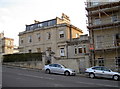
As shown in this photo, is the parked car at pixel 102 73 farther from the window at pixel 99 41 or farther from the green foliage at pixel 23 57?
the green foliage at pixel 23 57

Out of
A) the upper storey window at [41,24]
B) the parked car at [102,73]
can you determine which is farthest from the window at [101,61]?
the upper storey window at [41,24]

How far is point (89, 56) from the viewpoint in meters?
28.0

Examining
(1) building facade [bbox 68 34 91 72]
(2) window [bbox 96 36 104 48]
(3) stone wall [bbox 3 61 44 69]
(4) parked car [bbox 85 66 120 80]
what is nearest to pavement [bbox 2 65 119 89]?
(4) parked car [bbox 85 66 120 80]

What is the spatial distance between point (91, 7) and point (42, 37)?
43.5ft

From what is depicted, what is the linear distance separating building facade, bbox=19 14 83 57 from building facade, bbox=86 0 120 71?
21.1ft

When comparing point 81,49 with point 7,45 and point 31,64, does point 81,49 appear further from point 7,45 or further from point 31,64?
point 7,45

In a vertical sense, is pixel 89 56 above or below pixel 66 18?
below

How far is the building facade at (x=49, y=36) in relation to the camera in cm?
3400

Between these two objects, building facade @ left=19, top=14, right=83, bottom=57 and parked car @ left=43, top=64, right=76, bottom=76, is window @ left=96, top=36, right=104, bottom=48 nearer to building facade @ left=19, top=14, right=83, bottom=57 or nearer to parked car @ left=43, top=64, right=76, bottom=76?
building facade @ left=19, top=14, right=83, bottom=57

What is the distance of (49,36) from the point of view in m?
36.1

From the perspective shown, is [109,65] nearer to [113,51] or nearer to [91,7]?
[113,51]

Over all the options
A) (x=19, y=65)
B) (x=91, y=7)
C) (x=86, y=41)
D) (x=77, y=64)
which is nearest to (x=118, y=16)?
(x=91, y=7)

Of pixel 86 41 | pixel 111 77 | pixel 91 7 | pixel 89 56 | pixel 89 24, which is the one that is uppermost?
pixel 91 7

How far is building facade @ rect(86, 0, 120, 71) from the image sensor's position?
2630 centimetres
